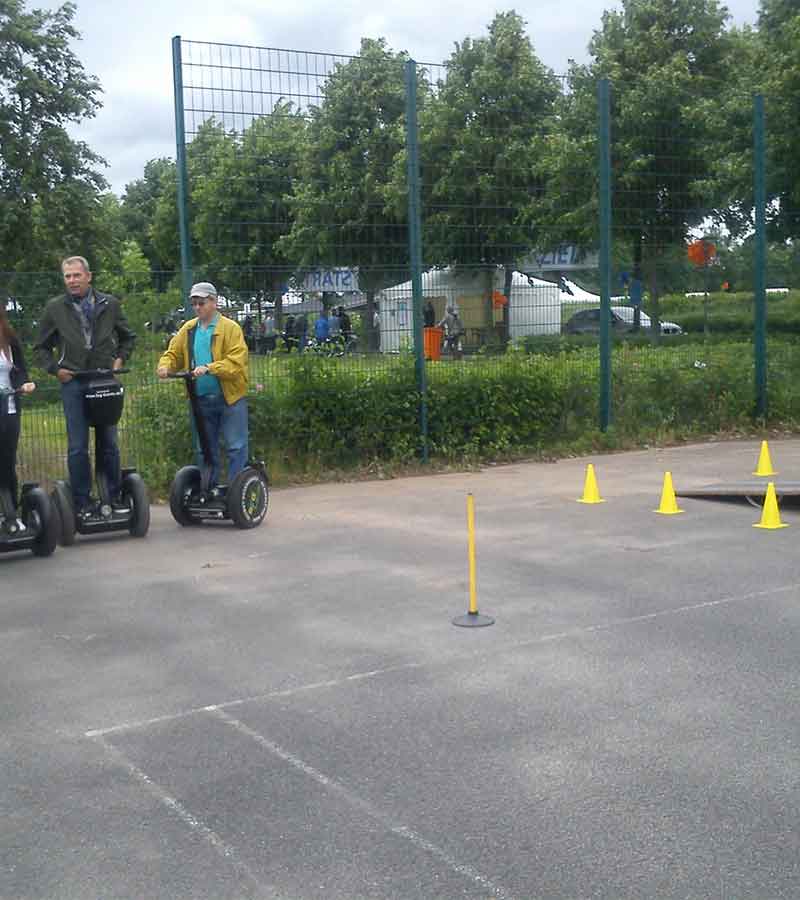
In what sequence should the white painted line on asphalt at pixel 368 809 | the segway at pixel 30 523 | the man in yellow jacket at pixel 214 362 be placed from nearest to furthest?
the white painted line on asphalt at pixel 368 809 → the segway at pixel 30 523 → the man in yellow jacket at pixel 214 362

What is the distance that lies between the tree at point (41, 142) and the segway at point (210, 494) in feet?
87.6

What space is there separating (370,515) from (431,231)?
411 centimetres

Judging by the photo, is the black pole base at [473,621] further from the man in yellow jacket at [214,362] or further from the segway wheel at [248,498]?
the man in yellow jacket at [214,362]

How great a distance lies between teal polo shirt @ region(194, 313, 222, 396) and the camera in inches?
390

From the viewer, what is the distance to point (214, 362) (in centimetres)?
973

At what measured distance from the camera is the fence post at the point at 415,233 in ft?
42.3

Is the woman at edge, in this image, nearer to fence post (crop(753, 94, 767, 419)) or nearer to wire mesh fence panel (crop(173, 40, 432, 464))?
wire mesh fence panel (crop(173, 40, 432, 464))

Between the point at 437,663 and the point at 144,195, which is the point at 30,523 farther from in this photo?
the point at 144,195

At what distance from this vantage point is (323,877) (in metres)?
3.84

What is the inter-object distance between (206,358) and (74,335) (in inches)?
44.6

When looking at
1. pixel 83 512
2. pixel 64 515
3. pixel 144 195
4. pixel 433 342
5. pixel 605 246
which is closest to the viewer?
pixel 64 515

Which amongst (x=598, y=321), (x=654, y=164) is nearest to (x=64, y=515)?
(x=598, y=321)

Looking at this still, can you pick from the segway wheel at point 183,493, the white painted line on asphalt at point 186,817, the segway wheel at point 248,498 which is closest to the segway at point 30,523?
the segway wheel at point 183,493

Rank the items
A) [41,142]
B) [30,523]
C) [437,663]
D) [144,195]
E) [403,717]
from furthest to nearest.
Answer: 1. [144,195]
2. [41,142]
3. [30,523]
4. [437,663]
5. [403,717]
